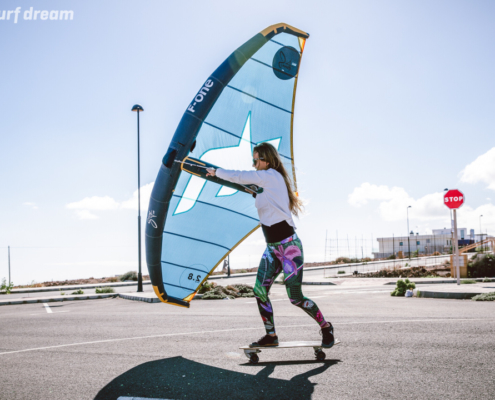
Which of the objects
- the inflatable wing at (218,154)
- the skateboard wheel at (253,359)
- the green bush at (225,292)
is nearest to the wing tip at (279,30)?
the inflatable wing at (218,154)

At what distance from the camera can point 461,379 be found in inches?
128

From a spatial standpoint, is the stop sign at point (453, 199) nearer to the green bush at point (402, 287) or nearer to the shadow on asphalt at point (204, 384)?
the green bush at point (402, 287)

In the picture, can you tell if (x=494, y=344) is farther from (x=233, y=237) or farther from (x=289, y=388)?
(x=233, y=237)

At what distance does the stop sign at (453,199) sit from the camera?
16641 millimetres

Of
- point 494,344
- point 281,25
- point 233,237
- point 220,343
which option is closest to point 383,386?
point 494,344

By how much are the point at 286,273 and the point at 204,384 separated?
4.22 feet

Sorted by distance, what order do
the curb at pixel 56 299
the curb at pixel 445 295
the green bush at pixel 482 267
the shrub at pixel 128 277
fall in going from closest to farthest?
the curb at pixel 445 295 < the curb at pixel 56 299 < the green bush at pixel 482 267 < the shrub at pixel 128 277

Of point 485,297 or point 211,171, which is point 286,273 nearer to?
point 211,171

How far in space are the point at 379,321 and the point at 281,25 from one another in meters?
4.74

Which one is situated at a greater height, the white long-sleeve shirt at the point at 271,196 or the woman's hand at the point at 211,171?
the woman's hand at the point at 211,171

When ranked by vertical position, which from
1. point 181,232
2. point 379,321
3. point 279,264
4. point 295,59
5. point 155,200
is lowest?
point 379,321

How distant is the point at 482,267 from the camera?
1844cm

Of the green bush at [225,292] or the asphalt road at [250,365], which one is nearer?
the asphalt road at [250,365]

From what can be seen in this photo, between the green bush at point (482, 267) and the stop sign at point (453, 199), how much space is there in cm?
373
